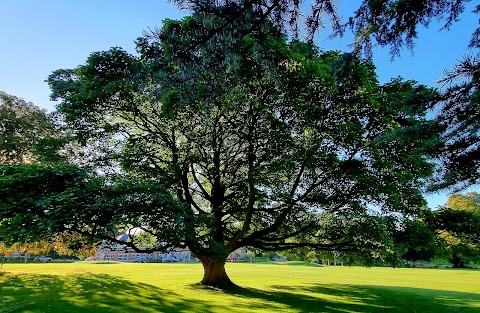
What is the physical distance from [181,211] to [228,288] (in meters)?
7.53

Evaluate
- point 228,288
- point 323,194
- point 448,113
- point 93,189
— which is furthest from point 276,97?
point 228,288

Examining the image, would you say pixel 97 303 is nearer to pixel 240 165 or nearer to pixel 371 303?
pixel 240 165

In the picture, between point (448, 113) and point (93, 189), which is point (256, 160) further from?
point (448, 113)

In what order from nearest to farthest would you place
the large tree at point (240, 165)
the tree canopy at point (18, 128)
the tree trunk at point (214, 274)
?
the large tree at point (240, 165) < the tree trunk at point (214, 274) < the tree canopy at point (18, 128)

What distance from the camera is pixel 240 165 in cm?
1639

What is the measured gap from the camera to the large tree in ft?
34.6

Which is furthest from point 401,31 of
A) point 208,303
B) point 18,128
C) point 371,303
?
point 18,128

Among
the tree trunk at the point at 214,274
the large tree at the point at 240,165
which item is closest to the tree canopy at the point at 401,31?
the large tree at the point at 240,165

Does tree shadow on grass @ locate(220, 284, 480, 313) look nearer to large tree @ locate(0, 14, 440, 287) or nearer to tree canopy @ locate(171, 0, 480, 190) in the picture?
large tree @ locate(0, 14, 440, 287)

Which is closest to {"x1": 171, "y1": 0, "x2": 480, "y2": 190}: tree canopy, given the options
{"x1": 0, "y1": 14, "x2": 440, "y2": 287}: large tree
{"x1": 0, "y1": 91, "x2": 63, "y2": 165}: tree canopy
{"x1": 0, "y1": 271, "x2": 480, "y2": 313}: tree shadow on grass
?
{"x1": 0, "y1": 14, "x2": 440, "y2": 287}: large tree

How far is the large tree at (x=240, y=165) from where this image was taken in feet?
34.6

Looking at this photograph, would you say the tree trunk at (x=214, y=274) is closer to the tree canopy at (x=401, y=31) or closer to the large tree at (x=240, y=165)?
the large tree at (x=240, y=165)

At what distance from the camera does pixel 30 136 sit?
22984 millimetres

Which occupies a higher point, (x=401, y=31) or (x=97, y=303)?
(x=401, y=31)
